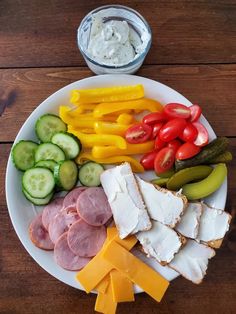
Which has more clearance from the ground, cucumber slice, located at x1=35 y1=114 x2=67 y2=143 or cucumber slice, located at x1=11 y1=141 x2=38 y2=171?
cucumber slice, located at x1=35 y1=114 x2=67 y2=143

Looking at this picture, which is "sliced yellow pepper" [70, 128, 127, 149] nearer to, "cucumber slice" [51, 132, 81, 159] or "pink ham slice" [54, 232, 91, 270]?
"cucumber slice" [51, 132, 81, 159]

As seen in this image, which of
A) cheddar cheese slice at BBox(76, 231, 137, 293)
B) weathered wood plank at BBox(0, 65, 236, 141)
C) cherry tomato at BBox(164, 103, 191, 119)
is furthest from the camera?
weathered wood plank at BBox(0, 65, 236, 141)

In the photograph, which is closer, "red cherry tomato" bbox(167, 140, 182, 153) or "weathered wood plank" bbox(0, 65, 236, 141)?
"red cherry tomato" bbox(167, 140, 182, 153)

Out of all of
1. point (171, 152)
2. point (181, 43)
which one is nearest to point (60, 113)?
point (171, 152)

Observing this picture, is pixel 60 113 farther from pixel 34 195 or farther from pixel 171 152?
pixel 171 152

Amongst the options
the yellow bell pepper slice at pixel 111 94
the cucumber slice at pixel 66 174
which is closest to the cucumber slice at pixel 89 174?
the cucumber slice at pixel 66 174

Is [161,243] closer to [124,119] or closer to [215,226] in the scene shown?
[215,226]

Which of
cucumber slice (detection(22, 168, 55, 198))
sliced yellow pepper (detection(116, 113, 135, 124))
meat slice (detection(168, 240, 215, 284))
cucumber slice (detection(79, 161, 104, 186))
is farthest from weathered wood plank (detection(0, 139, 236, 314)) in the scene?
sliced yellow pepper (detection(116, 113, 135, 124))

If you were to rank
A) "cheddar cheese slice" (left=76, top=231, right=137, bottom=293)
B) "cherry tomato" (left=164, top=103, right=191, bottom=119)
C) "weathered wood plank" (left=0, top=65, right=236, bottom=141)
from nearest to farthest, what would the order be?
"cheddar cheese slice" (left=76, top=231, right=137, bottom=293)
"cherry tomato" (left=164, top=103, right=191, bottom=119)
"weathered wood plank" (left=0, top=65, right=236, bottom=141)
